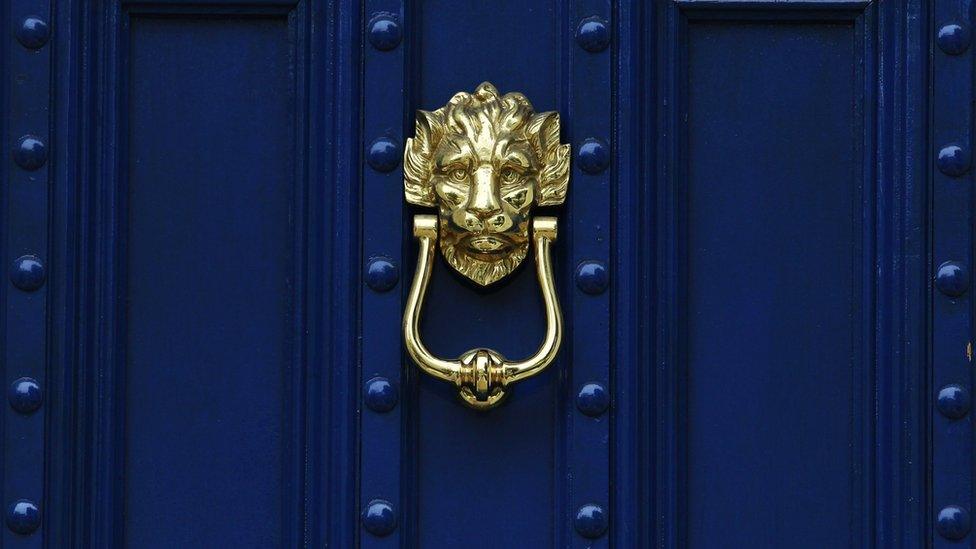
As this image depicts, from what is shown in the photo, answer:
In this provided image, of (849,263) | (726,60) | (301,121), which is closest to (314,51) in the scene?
(301,121)

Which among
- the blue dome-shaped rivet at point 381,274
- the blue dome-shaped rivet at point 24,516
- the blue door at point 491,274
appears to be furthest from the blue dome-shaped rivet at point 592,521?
the blue dome-shaped rivet at point 24,516

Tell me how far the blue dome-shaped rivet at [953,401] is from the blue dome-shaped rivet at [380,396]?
19.8 inches

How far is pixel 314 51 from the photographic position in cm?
197

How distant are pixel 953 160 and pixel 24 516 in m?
0.92

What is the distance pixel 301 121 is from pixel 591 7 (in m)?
0.29

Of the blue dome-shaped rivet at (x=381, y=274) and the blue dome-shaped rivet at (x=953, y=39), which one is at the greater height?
the blue dome-shaped rivet at (x=953, y=39)

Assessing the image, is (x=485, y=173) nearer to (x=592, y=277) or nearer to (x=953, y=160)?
(x=592, y=277)

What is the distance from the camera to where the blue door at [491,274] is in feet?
6.37

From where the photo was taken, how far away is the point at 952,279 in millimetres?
1941

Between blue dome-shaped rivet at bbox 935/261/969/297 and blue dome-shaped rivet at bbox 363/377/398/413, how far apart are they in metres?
0.51

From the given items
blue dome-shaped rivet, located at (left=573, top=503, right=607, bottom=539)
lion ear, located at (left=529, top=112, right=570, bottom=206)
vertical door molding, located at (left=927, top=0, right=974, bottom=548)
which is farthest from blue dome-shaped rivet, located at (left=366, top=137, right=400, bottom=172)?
vertical door molding, located at (left=927, top=0, right=974, bottom=548)

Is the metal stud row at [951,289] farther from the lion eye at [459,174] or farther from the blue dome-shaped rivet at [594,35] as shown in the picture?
the lion eye at [459,174]

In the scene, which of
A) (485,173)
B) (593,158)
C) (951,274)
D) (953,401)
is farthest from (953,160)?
(485,173)

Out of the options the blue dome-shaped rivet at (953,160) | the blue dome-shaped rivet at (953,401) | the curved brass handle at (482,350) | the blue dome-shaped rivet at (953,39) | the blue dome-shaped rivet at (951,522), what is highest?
the blue dome-shaped rivet at (953,39)
